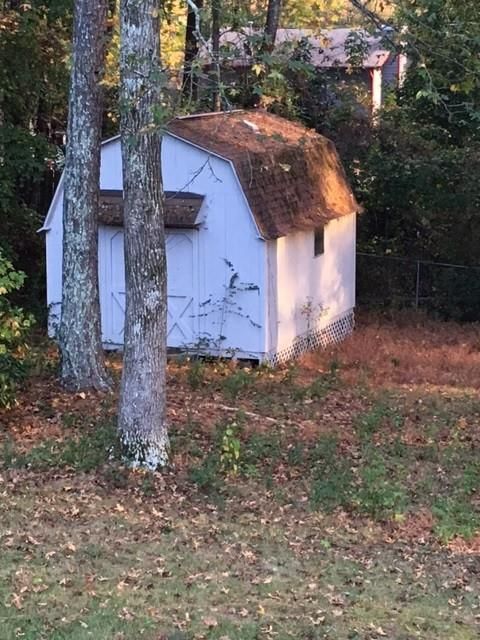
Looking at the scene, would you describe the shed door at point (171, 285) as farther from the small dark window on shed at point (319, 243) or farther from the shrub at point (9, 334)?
the shrub at point (9, 334)

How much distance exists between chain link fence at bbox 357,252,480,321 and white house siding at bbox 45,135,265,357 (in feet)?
19.6

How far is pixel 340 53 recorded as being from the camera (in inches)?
999

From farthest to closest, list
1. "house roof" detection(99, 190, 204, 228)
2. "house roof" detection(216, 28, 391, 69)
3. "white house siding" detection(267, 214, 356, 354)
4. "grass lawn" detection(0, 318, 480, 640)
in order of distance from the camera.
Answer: "white house siding" detection(267, 214, 356, 354) → "house roof" detection(99, 190, 204, 228) → "house roof" detection(216, 28, 391, 69) → "grass lawn" detection(0, 318, 480, 640)

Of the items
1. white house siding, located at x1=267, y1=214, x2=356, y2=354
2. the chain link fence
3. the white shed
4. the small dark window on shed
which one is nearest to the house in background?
the white shed

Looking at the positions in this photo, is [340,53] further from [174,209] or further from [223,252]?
[223,252]

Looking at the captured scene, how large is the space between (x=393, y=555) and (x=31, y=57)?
481 inches

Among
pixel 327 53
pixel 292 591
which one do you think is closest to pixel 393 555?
pixel 292 591

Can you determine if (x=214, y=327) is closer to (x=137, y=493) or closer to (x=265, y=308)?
(x=265, y=308)

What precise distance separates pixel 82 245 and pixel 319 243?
552cm

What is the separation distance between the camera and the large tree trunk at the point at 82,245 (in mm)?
10727

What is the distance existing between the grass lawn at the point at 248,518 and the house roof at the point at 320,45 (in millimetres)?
3525

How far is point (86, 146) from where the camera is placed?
1077 centimetres

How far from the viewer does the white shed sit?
13.5 meters

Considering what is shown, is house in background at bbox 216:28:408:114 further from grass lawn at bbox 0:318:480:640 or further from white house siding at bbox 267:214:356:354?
grass lawn at bbox 0:318:480:640
